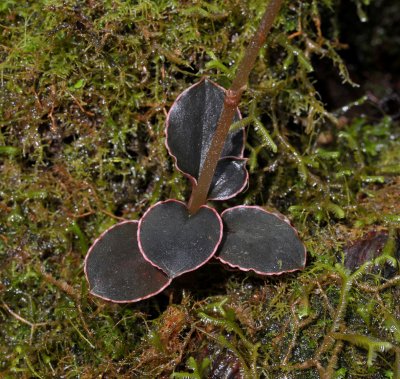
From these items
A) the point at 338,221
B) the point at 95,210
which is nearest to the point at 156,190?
the point at 95,210

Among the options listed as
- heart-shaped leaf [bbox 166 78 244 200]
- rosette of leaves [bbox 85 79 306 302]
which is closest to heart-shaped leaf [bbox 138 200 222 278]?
rosette of leaves [bbox 85 79 306 302]

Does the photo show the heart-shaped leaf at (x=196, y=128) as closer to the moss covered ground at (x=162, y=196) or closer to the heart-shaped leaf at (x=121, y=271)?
the moss covered ground at (x=162, y=196)

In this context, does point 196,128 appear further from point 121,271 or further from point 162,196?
point 121,271

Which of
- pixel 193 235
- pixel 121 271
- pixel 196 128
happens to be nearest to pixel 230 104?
pixel 196 128

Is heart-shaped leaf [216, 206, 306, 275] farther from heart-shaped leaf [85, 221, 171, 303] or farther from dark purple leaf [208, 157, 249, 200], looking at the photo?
heart-shaped leaf [85, 221, 171, 303]

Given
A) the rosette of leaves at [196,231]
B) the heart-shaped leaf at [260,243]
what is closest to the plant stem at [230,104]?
the rosette of leaves at [196,231]
